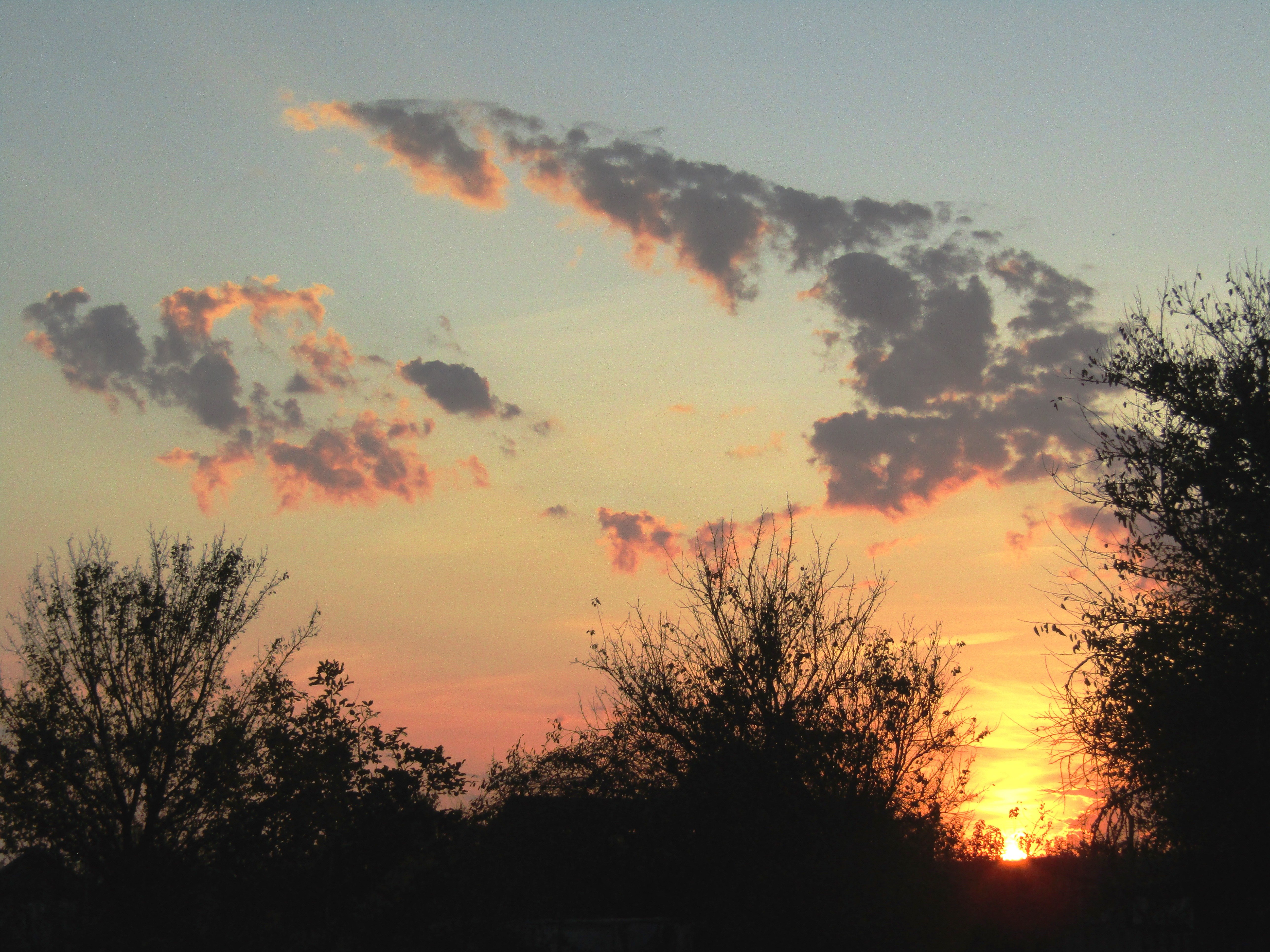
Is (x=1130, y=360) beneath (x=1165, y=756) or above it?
above

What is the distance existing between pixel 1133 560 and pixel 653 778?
14097mm

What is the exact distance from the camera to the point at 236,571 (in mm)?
25203

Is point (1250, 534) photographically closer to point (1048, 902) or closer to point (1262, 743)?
point (1262, 743)

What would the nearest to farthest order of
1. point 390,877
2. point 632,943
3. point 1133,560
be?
point 390,877, point 1133,560, point 632,943

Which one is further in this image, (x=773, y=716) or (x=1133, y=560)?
(x=773, y=716)

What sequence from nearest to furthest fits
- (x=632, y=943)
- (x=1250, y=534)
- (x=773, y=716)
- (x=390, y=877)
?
(x=390, y=877), (x=1250, y=534), (x=632, y=943), (x=773, y=716)

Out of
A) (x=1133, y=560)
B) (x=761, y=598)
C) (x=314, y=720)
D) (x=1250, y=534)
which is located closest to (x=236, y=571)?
(x=314, y=720)

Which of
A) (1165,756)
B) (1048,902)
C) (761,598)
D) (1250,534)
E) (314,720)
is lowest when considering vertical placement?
(1048,902)

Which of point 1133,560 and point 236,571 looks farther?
point 236,571

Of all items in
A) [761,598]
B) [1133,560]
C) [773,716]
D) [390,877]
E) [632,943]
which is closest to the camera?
[390,877]

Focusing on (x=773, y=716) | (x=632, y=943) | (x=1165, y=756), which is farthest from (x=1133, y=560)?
(x=632, y=943)

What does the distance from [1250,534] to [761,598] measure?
1357 cm

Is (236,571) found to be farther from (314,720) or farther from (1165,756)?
(1165,756)

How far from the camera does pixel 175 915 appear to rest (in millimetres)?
13234
